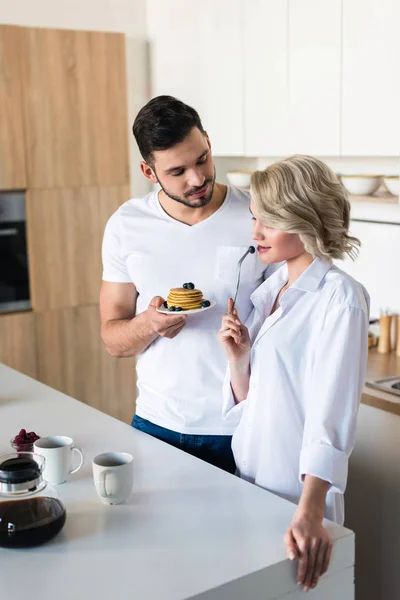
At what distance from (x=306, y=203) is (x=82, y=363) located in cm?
282

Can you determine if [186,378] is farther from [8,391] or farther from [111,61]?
[111,61]

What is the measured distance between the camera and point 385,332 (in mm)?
3260

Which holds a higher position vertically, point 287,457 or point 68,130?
point 68,130

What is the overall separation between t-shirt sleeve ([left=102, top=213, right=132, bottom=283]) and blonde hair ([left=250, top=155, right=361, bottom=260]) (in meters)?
0.63

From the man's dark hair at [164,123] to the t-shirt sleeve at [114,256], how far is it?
0.94 ft

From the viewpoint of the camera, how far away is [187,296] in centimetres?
194

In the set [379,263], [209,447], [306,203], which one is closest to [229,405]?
[209,447]

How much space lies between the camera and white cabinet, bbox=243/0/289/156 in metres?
3.34

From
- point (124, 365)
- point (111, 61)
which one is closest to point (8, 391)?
point (124, 365)

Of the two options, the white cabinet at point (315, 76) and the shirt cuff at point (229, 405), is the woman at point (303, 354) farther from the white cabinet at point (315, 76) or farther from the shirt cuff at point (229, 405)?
the white cabinet at point (315, 76)

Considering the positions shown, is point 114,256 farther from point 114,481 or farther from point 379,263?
point 379,263

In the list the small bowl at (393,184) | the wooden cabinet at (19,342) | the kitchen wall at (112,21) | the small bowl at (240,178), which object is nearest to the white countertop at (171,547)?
the small bowl at (393,184)

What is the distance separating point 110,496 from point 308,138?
6.73 ft

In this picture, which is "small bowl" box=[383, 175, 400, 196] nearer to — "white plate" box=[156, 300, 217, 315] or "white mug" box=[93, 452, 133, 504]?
"white plate" box=[156, 300, 217, 315]
